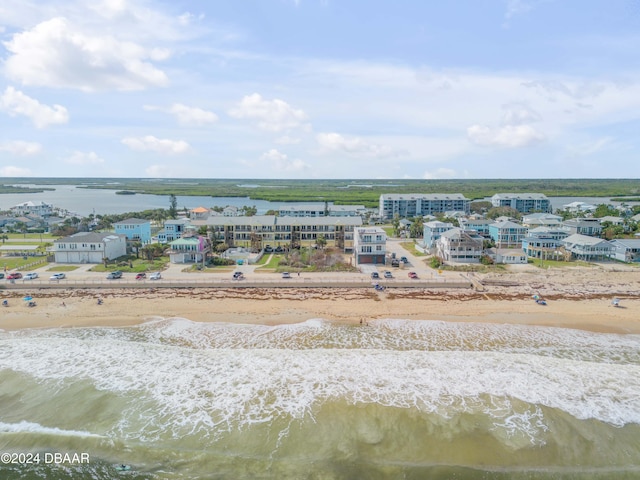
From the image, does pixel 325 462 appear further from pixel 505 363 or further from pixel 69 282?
pixel 69 282

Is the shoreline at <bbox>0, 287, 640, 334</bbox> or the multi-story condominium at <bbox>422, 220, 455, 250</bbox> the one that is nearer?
the shoreline at <bbox>0, 287, 640, 334</bbox>

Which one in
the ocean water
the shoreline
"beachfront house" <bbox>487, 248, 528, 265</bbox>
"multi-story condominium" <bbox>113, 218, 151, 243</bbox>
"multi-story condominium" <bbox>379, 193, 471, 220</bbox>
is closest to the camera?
the ocean water

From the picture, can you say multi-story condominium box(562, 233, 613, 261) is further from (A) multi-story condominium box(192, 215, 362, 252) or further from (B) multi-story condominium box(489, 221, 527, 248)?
(A) multi-story condominium box(192, 215, 362, 252)

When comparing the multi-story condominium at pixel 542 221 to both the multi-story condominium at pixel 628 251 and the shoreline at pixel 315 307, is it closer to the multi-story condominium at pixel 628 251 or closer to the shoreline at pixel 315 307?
the multi-story condominium at pixel 628 251

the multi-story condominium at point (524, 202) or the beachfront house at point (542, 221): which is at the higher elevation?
the multi-story condominium at point (524, 202)

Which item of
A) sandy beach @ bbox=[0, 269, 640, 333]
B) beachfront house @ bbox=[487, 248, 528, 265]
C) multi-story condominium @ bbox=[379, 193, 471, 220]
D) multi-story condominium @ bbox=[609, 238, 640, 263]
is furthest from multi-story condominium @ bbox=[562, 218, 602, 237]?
multi-story condominium @ bbox=[379, 193, 471, 220]

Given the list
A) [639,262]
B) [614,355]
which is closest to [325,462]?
[614,355]

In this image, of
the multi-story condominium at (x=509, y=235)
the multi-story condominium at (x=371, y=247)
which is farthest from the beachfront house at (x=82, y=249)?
the multi-story condominium at (x=509, y=235)
